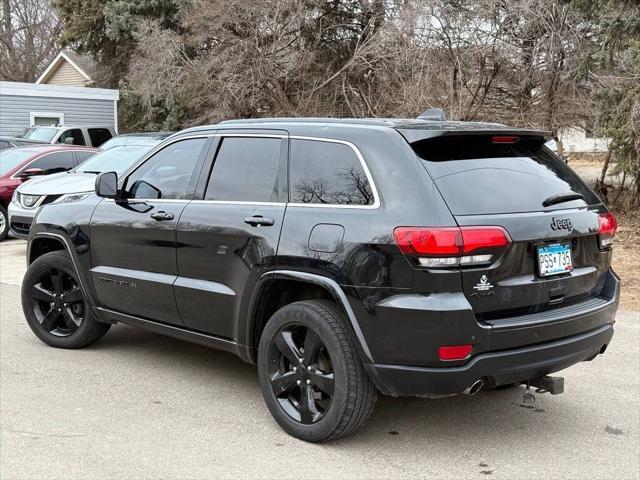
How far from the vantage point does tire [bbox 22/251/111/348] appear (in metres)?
5.89

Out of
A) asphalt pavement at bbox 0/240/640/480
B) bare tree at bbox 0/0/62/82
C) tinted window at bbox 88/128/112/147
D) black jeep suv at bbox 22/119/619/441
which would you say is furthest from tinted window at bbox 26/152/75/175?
bare tree at bbox 0/0/62/82

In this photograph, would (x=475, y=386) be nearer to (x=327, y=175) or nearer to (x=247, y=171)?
(x=327, y=175)

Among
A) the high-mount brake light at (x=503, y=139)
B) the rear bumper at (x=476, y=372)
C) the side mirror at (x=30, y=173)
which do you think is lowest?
the side mirror at (x=30, y=173)

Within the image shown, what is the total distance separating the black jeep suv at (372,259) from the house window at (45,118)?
22.6 meters

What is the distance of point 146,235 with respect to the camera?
16.8 feet

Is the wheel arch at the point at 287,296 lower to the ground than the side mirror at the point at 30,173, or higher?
higher

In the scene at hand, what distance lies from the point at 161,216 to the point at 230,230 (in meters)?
0.74

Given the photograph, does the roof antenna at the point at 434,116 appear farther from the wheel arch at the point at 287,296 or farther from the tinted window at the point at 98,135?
the tinted window at the point at 98,135

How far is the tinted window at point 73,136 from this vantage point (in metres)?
20.7

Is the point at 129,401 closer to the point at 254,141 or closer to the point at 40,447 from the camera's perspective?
the point at 40,447

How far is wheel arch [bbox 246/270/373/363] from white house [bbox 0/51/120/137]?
22974 mm

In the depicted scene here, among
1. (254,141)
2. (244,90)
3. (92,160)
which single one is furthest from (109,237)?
(244,90)

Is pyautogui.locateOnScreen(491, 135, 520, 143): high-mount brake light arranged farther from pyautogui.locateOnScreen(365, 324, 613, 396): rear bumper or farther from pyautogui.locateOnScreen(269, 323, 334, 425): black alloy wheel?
pyautogui.locateOnScreen(269, 323, 334, 425): black alloy wheel

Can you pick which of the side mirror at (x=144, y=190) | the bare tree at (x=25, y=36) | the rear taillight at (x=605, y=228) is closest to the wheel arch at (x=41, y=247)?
the side mirror at (x=144, y=190)
